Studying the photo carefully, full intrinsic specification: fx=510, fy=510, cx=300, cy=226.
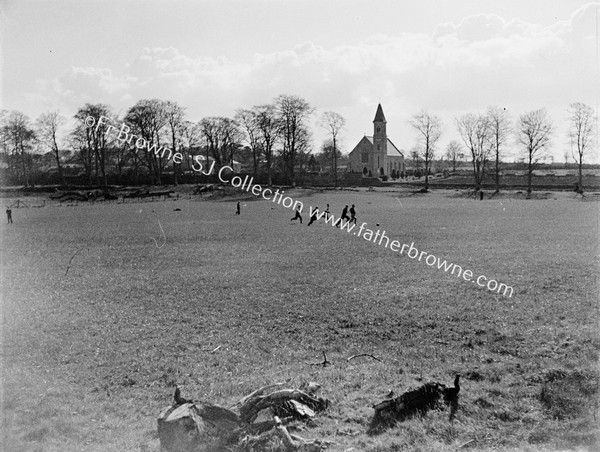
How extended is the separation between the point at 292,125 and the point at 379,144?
123 ft

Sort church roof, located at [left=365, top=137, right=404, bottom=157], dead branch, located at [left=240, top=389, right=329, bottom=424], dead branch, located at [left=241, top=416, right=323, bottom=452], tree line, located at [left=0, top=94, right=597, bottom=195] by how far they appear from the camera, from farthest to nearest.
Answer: church roof, located at [left=365, top=137, right=404, bottom=157] < tree line, located at [left=0, top=94, right=597, bottom=195] < dead branch, located at [left=240, top=389, right=329, bottom=424] < dead branch, located at [left=241, top=416, right=323, bottom=452]

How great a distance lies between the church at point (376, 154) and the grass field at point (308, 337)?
305 feet

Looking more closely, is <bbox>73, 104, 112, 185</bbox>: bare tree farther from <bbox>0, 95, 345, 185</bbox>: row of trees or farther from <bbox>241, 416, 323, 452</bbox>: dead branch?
<bbox>241, 416, 323, 452</bbox>: dead branch

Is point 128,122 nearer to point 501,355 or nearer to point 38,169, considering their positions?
point 38,169

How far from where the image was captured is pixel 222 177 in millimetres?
92188

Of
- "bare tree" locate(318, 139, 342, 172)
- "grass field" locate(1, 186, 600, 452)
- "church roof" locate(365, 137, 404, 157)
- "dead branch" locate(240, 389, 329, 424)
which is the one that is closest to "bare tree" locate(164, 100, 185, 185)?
"bare tree" locate(318, 139, 342, 172)

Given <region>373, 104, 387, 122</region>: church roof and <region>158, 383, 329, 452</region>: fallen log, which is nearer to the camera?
<region>158, 383, 329, 452</region>: fallen log

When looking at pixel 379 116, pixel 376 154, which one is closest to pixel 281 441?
pixel 376 154

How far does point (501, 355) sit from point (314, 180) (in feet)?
274

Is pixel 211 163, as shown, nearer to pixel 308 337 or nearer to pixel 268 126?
pixel 268 126

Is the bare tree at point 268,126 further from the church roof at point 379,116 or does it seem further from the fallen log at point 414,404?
the fallen log at point 414,404

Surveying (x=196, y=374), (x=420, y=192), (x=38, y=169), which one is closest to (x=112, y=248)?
Answer: (x=196, y=374)

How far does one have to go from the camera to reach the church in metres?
118

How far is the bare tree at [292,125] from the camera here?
279 feet
